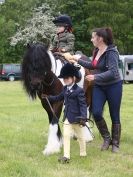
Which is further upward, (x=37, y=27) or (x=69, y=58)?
(x=69, y=58)

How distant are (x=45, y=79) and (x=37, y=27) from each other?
50.8m

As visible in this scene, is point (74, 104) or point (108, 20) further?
point (108, 20)

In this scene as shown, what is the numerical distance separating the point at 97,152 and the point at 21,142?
1.57m

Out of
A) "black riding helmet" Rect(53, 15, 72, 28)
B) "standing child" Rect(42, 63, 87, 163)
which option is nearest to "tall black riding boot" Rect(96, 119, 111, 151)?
"standing child" Rect(42, 63, 87, 163)

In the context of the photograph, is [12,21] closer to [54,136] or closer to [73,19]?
[73,19]

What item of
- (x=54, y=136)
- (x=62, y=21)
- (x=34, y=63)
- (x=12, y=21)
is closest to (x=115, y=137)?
(x=54, y=136)

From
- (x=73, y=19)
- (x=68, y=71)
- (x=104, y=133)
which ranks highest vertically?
(x=68, y=71)

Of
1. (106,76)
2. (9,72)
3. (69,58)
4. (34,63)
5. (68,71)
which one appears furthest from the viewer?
(9,72)

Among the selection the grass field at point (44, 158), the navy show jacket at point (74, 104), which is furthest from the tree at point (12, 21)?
the navy show jacket at point (74, 104)

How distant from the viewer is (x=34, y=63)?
780cm

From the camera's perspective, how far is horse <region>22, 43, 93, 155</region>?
25.6 feet

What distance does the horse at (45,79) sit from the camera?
782cm

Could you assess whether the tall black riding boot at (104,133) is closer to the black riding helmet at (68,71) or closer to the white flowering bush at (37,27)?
the black riding helmet at (68,71)

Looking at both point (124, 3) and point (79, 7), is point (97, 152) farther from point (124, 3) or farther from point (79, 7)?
point (79, 7)
